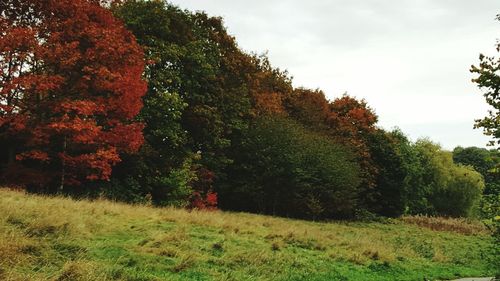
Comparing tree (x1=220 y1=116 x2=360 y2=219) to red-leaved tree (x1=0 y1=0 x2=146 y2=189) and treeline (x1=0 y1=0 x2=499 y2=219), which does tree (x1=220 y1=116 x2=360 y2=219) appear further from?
red-leaved tree (x1=0 y1=0 x2=146 y2=189)

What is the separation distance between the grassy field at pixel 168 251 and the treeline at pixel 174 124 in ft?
18.4

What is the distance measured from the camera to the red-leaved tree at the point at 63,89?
2075 cm

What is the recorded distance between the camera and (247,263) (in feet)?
44.4

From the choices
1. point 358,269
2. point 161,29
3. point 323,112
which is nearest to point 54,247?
point 358,269

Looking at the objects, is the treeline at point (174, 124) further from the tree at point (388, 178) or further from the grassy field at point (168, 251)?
the grassy field at point (168, 251)

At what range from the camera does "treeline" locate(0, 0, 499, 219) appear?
21641 mm

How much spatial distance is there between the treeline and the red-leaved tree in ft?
0.23

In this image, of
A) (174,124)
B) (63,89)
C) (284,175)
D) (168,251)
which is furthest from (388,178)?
(168,251)

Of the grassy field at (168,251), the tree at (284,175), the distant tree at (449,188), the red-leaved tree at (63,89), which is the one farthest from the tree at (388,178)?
the red-leaved tree at (63,89)

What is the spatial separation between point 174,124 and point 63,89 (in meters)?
9.78

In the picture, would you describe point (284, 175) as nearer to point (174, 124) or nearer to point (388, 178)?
point (174, 124)

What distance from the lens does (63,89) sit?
2277 cm

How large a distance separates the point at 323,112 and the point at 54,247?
43.7 metres

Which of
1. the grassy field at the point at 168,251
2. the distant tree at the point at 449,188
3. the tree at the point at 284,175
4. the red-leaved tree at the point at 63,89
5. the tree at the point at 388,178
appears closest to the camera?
the grassy field at the point at 168,251
